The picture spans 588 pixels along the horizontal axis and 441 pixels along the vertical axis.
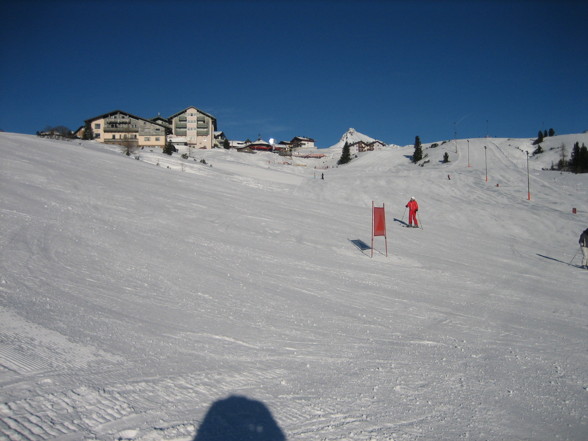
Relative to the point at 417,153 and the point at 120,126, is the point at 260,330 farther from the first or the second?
the point at 120,126

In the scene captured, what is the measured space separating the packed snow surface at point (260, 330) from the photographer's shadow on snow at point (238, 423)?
15 millimetres

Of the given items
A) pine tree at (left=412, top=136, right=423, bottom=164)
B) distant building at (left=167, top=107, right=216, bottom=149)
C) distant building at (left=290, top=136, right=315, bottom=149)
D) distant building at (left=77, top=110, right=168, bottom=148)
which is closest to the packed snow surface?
pine tree at (left=412, top=136, right=423, bottom=164)

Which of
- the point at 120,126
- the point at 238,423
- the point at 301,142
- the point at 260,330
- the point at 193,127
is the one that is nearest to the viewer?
the point at 238,423

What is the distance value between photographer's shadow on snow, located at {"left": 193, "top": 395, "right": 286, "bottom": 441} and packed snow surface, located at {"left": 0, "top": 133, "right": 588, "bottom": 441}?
2 centimetres

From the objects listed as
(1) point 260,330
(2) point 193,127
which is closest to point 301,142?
(2) point 193,127

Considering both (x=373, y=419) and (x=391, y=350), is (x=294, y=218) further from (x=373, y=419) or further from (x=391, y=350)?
(x=373, y=419)

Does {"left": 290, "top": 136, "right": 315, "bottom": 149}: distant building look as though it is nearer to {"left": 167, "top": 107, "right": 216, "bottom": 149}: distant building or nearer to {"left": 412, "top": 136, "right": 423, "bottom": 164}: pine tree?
{"left": 167, "top": 107, "right": 216, "bottom": 149}: distant building

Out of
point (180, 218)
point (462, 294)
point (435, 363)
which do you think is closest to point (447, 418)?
point (435, 363)

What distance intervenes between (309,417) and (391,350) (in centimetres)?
207

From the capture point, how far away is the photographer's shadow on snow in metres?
3.08

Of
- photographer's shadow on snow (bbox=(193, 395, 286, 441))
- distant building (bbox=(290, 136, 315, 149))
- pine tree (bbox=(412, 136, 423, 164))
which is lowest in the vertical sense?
photographer's shadow on snow (bbox=(193, 395, 286, 441))

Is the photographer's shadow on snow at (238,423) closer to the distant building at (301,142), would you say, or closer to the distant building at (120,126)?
the distant building at (120,126)

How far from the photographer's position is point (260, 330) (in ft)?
17.5

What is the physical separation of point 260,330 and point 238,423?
2117mm
